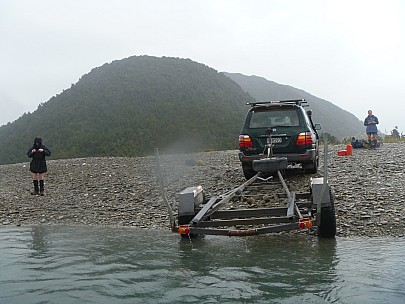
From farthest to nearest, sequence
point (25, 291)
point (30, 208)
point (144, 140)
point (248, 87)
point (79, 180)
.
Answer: point (248, 87) → point (144, 140) → point (79, 180) → point (30, 208) → point (25, 291)

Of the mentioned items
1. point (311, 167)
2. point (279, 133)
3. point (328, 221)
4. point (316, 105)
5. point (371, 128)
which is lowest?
point (328, 221)

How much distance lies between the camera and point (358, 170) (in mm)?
11906

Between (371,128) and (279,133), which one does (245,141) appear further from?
(371,128)

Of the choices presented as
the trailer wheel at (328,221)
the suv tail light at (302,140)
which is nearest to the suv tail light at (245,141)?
the suv tail light at (302,140)

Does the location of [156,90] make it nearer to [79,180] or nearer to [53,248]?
[79,180]

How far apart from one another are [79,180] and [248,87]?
174 m

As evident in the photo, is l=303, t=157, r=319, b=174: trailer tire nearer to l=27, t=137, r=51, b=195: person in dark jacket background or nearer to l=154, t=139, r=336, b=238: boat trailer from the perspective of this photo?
l=154, t=139, r=336, b=238: boat trailer

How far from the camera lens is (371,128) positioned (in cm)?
1797

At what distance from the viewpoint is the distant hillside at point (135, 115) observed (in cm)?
8312

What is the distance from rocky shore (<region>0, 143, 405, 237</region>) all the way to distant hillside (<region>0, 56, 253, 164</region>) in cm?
5388

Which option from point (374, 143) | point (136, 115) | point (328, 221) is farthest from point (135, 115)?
point (328, 221)

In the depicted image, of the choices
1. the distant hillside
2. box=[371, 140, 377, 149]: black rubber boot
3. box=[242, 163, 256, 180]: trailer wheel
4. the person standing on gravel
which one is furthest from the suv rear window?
the distant hillside

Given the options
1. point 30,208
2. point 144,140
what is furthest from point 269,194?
point 144,140

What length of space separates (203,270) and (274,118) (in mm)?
5741
